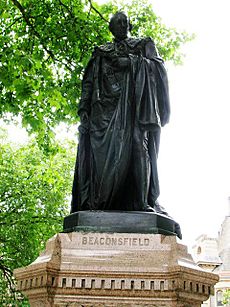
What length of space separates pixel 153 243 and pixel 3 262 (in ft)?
41.7

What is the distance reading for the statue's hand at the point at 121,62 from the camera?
5.74 metres

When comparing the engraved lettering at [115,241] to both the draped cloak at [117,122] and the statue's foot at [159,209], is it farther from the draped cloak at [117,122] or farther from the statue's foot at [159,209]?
the statue's foot at [159,209]

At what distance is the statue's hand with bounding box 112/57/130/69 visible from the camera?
18.8ft

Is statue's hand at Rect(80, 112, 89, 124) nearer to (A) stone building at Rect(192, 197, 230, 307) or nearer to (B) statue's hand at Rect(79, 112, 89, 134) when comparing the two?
(B) statue's hand at Rect(79, 112, 89, 134)

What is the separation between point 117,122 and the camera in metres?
5.51

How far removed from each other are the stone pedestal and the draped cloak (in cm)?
60

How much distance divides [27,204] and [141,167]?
42.3ft

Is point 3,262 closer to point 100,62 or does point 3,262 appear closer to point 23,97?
point 23,97

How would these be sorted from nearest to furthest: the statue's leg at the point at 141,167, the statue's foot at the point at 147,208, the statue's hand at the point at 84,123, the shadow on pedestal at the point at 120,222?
the shadow on pedestal at the point at 120,222
the statue's foot at the point at 147,208
the statue's leg at the point at 141,167
the statue's hand at the point at 84,123

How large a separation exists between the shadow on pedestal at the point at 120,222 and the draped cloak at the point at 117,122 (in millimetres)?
268

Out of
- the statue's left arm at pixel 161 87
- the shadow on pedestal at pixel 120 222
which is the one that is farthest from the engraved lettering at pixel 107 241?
the statue's left arm at pixel 161 87

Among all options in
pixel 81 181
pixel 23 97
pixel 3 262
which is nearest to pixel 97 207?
pixel 81 181

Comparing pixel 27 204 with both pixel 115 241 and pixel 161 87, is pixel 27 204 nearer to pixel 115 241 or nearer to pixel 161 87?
pixel 161 87

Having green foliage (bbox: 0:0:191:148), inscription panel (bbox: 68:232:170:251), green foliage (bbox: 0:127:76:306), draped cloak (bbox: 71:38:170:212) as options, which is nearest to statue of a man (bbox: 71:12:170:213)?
draped cloak (bbox: 71:38:170:212)
